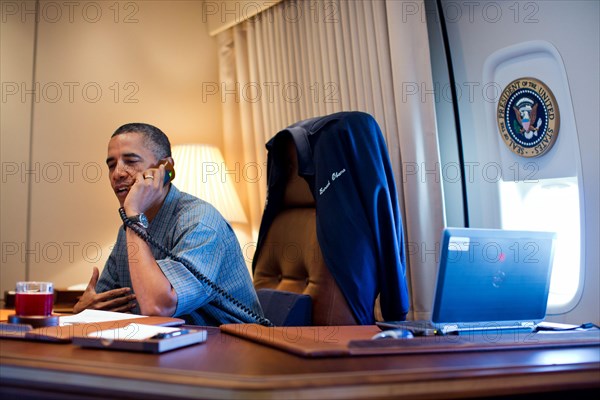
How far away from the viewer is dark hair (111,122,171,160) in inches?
91.2

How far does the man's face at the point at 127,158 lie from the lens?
229 cm

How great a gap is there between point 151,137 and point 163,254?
47 centimetres

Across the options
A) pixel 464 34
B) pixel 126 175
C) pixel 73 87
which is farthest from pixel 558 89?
pixel 73 87

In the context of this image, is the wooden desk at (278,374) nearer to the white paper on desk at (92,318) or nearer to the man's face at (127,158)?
the white paper on desk at (92,318)

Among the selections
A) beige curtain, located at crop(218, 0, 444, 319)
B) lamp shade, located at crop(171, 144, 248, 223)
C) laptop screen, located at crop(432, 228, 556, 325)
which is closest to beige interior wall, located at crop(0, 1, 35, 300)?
lamp shade, located at crop(171, 144, 248, 223)

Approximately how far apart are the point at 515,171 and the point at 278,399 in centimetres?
231

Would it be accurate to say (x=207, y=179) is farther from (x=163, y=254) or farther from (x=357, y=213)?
(x=163, y=254)

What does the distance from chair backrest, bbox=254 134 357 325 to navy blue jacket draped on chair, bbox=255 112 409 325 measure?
0.18 ft

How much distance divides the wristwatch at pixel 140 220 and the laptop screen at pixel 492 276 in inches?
41.0

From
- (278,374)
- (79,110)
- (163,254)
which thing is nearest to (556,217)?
(163,254)

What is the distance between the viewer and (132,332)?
1.31m

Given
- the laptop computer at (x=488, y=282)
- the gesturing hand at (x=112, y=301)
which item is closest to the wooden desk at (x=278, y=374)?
the laptop computer at (x=488, y=282)

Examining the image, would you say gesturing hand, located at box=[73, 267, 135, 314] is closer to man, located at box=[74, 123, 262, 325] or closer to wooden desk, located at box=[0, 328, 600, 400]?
man, located at box=[74, 123, 262, 325]

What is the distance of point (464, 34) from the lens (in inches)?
124
